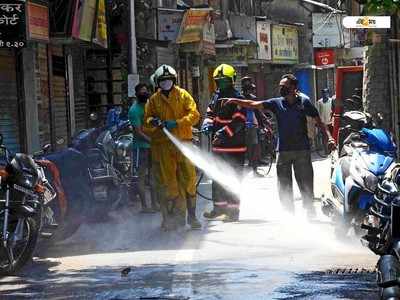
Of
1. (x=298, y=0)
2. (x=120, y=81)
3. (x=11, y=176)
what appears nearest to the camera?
(x=11, y=176)

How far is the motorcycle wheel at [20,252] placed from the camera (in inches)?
317

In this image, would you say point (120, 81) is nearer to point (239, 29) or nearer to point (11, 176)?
point (239, 29)

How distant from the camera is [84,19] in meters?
16.9

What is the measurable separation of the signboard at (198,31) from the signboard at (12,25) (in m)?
9.15

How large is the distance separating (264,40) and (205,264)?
906 inches

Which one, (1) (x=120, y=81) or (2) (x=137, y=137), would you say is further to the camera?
(1) (x=120, y=81)

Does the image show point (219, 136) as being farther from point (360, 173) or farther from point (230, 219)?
point (360, 173)

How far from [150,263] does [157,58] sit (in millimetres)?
14415

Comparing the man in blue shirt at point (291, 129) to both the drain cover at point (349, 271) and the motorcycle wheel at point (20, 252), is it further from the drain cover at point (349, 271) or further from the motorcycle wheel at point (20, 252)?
the motorcycle wheel at point (20, 252)

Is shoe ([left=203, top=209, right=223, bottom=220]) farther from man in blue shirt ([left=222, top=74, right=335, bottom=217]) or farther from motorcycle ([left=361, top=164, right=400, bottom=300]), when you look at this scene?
motorcycle ([left=361, top=164, right=400, bottom=300])

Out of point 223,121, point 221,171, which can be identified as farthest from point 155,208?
point 223,121

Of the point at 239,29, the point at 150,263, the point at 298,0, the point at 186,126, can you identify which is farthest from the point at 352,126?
the point at 298,0

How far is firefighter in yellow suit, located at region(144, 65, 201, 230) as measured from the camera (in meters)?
10.6

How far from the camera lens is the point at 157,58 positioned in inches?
886
